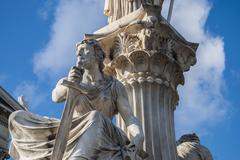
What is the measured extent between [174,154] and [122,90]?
63.4 inches

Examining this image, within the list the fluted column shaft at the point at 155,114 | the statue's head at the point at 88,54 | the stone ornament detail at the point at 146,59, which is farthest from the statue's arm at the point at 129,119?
the stone ornament detail at the point at 146,59

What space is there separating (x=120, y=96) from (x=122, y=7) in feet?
11.5

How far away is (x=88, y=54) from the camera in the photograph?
1042 centimetres

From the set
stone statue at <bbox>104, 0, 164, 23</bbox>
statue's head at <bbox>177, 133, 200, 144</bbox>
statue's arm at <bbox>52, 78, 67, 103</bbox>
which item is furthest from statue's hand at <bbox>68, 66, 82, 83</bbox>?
stone statue at <bbox>104, 0, 164, 23</bbox>

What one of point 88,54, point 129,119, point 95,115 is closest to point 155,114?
point 129,119

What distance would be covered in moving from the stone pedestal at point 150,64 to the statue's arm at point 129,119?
1056 mm

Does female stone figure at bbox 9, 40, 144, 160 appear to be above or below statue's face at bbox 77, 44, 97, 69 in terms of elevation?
below

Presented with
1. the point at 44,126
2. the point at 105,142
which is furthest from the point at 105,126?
the point at 44,126

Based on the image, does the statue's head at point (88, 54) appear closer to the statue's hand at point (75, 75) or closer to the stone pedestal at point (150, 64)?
the statue's hand at point (75, 75)

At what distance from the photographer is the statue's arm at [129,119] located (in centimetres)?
952

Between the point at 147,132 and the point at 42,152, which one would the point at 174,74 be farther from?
the point at 42,152

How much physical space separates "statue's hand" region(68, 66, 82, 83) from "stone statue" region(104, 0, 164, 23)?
353 centimetres

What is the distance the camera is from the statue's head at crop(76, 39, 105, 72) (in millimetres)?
10352

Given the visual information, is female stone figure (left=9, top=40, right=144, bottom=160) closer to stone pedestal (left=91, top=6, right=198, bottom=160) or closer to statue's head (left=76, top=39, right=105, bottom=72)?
statue's head (left=76, top=39, right=105, bottom=72)
